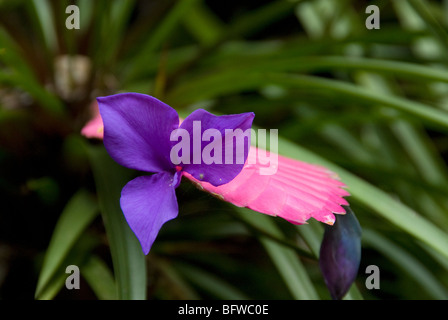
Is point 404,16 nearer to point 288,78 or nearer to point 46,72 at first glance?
point 288,78

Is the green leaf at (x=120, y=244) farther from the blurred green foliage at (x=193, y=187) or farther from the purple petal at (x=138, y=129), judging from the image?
the purple petal at (x=138, y=129)

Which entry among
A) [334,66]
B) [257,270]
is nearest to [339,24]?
[334,66]

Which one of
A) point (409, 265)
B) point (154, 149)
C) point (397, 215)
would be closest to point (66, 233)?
point (154, 149)

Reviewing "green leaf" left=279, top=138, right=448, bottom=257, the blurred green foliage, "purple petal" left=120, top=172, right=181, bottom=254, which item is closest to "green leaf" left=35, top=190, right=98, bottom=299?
the blurred green foliage

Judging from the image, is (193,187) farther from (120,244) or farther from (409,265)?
(409,265)

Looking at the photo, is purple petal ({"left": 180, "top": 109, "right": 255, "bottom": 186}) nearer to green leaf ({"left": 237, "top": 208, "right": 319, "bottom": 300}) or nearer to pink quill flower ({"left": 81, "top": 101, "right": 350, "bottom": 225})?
pink quill flower ({"left": 81, "top": 101, "right": 350, "bottom": 225})

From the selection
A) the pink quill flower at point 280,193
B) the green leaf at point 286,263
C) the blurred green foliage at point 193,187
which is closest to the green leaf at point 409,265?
the blurred green foliage at point 193,187

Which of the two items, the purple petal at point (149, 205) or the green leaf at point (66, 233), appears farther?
the green leaf at point (66, 233)
